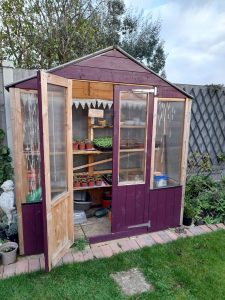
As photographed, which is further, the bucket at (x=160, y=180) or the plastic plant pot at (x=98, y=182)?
the plastic plant pot at (x=98, y=182)

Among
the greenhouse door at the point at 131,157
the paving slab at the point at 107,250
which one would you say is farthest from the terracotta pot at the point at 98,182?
the paving slab at the point at 107,250

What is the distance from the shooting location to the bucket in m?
2.97

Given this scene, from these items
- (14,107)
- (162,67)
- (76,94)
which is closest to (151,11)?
(162,67)

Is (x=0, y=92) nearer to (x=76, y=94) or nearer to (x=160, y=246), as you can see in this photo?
(x=76, y=94)

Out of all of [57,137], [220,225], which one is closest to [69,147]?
[57,137]

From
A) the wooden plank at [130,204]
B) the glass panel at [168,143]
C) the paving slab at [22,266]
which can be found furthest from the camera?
the glass panel at [168,143]

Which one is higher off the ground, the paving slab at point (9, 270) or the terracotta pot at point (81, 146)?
the terracotta pot at point (81, 146)

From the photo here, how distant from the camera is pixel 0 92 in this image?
8.83ft

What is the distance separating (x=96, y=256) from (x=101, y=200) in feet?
4.35

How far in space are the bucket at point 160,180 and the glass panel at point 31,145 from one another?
61.4 inches

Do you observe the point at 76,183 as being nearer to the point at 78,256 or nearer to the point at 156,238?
the point at 78,256

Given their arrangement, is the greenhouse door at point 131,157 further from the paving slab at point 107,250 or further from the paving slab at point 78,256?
the paving slab at point 78,256

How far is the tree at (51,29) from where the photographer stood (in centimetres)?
498

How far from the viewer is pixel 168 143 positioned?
9.90ft
